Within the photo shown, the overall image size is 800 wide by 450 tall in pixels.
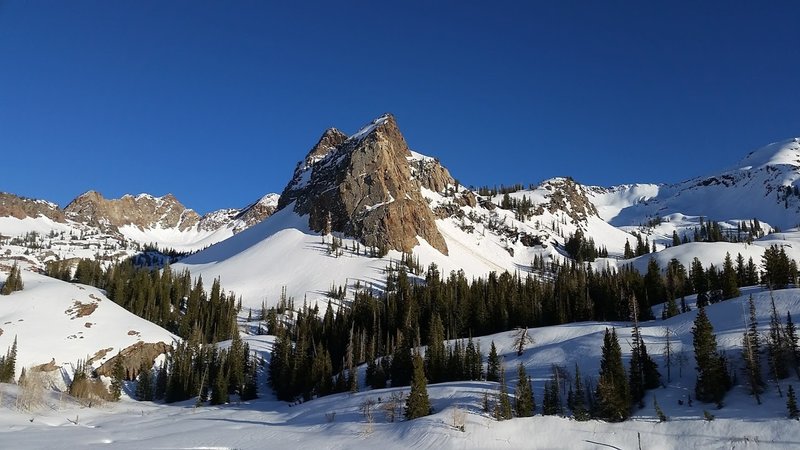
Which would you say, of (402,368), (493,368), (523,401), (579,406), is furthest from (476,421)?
(402,368)

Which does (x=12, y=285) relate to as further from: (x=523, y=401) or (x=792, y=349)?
(x=792, y=349)

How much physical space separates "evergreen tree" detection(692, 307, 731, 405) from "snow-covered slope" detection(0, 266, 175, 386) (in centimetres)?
8662

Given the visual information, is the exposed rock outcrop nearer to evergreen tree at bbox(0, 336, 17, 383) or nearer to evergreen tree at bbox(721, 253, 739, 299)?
evergreen tree at bbox(0, 336, 17, 383)

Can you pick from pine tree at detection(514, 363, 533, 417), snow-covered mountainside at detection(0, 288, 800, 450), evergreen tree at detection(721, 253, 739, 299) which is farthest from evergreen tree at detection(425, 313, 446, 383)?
evergreen tree at detection(721, 253, 739, 299)

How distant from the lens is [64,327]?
3846 inches

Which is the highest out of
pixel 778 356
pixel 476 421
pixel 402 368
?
pixel 778 356

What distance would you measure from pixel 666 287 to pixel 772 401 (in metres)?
62.5

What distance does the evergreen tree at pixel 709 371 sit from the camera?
48.7 meters

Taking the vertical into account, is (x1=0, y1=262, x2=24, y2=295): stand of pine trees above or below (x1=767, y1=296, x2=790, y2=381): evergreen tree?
above

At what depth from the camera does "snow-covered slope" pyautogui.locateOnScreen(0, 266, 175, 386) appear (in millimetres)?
89188

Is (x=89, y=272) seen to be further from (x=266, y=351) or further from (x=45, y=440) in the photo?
(x=45, y=440)

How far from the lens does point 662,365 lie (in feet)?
198

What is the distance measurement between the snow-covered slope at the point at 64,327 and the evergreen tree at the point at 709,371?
284 ft

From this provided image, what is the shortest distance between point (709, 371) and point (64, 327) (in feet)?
326
